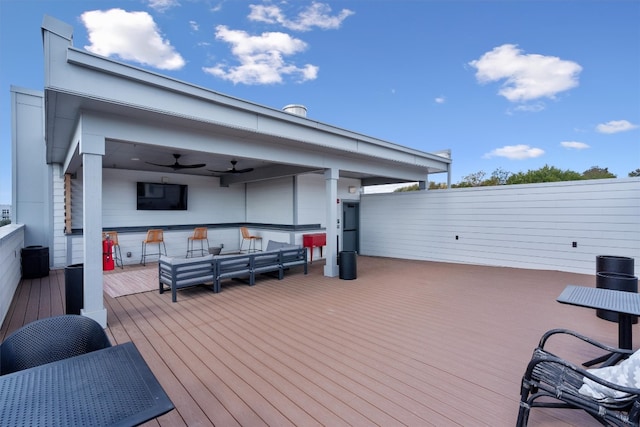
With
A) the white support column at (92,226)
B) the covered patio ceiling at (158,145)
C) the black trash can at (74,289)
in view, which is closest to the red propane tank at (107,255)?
the covered patio ceiling at (158,145)

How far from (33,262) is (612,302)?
9.30m

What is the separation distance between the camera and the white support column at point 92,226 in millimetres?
3381

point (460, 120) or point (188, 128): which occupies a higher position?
point (460, 120)

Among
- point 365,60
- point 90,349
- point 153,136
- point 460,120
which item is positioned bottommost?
point 90,349

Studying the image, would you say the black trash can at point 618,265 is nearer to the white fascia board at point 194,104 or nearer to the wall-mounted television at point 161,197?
the white fascia board at point 194,104

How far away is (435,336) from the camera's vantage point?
3.20m

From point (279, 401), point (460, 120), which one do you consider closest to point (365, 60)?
point (460, 120)

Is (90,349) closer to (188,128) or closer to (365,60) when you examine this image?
(188,128)

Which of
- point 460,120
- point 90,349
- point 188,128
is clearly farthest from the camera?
point 460,120

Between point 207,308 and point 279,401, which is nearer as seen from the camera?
point 279,401

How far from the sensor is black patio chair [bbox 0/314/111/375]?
1554 mm

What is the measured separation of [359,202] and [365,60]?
4.73 meters

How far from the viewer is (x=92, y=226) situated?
11.3 feet

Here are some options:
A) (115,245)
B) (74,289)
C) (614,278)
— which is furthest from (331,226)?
(115,245)
